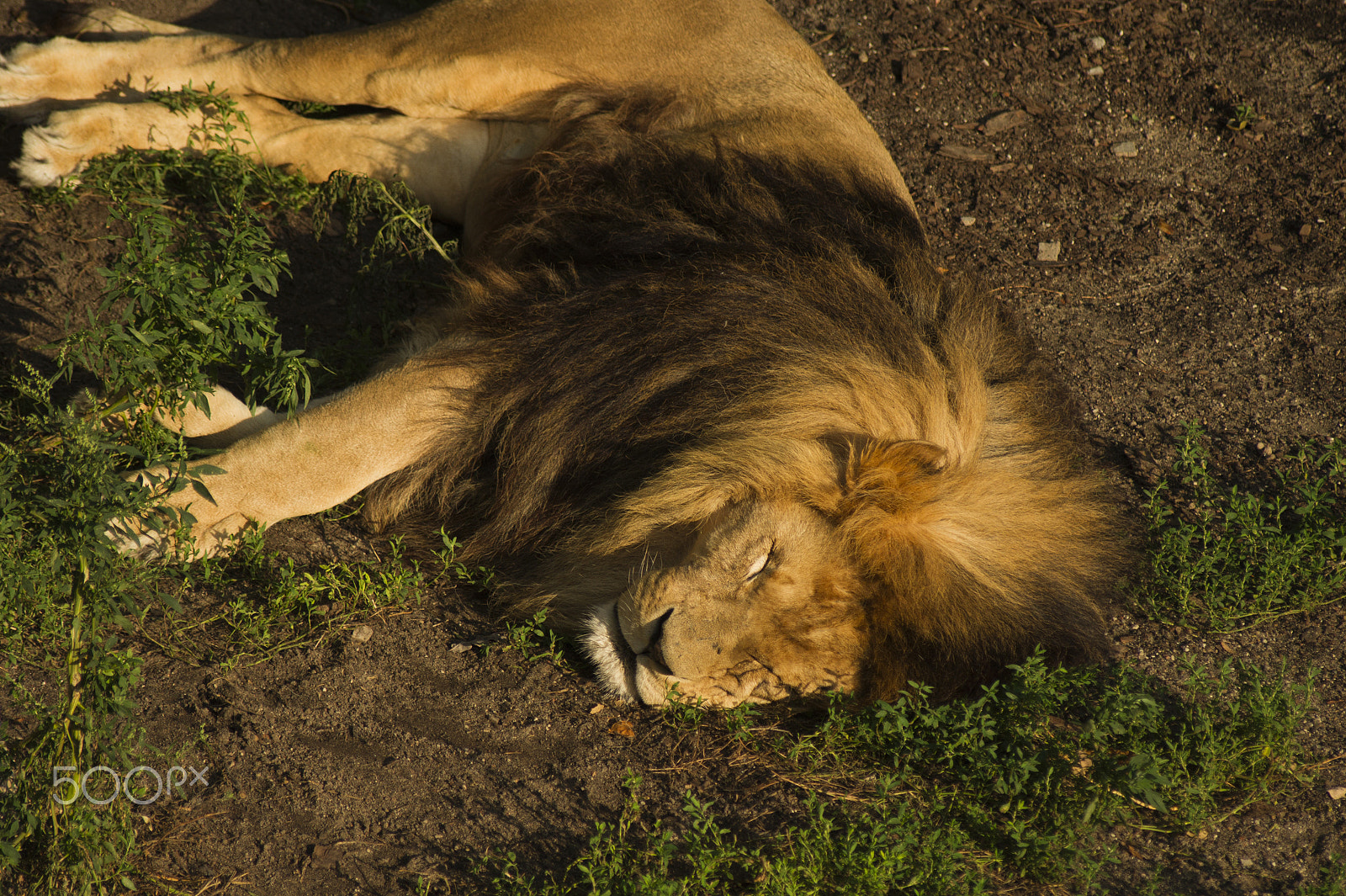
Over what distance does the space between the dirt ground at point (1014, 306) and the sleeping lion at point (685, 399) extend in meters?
0.28

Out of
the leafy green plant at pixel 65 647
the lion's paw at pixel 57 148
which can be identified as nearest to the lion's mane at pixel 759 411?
the leafy green plant at pixel 65 647

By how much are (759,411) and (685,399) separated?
21 cm

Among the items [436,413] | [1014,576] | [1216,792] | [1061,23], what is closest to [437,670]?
[436,413]

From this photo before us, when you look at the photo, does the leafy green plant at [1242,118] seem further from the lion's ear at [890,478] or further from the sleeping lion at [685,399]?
the lion's ear at [890,478]

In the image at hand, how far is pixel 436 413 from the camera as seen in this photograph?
2.85m

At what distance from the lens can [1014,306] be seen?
161 inches

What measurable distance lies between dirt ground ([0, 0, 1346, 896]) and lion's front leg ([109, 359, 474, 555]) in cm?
23

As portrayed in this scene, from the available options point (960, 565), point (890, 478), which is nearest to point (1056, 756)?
point (960, 565)

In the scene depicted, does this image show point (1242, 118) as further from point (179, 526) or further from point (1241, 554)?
point (179, 526)

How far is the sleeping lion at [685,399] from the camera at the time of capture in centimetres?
245

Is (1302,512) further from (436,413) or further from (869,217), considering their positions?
(436,413)

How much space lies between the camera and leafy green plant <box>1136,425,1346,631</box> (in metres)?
3.19

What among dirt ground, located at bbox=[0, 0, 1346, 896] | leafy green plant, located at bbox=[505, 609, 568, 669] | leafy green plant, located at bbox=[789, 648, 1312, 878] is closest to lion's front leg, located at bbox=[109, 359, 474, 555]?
dirt ground, located at bbox=[0, 0, 1346, 896]

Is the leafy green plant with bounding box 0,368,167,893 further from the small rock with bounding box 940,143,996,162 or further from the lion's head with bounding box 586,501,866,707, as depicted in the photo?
the small rock with bounding box 940,143,996,162
